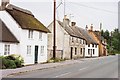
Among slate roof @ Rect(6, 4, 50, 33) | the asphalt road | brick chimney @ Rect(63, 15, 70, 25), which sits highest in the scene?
brick chimney @ Rect(63, 15, 70, 25)

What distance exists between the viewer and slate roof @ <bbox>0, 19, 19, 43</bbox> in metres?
30.4

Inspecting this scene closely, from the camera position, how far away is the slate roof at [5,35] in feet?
99.7

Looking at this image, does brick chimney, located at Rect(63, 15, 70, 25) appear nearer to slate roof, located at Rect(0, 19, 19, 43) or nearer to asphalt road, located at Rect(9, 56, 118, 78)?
slate roof, located at Rect(0, 19, 19, 43)

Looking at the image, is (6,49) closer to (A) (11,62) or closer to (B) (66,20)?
(A) (11,62)

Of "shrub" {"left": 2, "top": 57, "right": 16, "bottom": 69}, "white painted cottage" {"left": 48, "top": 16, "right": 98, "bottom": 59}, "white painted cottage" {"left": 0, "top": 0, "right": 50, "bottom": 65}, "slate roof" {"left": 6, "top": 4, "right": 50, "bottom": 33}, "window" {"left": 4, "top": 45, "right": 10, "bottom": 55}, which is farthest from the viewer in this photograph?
"white painted cottage" {"left": 48, "top": 16, "right": 98, "bottom": 59}

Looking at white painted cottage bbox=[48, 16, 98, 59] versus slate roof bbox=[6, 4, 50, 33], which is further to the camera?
white painted cottage bbox=[48, 16, 98, 59]

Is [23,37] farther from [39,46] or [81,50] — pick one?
[81,50]

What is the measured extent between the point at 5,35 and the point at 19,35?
116 inches

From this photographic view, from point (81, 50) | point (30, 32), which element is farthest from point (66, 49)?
point (30, 32)

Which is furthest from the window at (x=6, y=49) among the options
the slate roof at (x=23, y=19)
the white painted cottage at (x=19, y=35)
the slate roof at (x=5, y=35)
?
the slate roof at (x=23, y=19)

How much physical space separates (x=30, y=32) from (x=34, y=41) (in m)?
1.53

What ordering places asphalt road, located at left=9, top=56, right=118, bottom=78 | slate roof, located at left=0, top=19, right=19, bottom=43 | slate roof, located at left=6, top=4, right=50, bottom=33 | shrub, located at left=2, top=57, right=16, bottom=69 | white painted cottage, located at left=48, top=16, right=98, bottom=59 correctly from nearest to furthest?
asphalt road, located at left=9, top=56, right=118, bottom=78
shrub, located at left=2, top=57, right=16, bottom=69
slate roof, located at left=0, top=19, right=19, bottom=43
slate roof, located at left=6, top=4, right=50, bottom=33
white painted cottage, located at left=48, top=16, right=98, bottom=59

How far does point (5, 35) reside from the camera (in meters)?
31.2

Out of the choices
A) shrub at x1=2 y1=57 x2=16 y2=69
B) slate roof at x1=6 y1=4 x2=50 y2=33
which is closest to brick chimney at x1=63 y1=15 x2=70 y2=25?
slate roof at x1=6 y1=4 x2=50 y2=33
